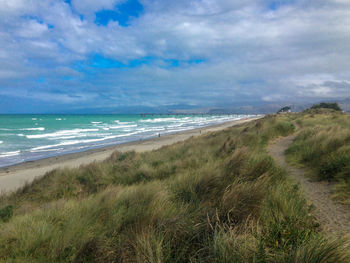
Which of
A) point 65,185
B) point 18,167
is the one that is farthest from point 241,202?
point 18,167

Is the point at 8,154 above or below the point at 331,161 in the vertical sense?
above

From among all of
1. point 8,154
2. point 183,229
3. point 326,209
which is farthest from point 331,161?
point 8,154

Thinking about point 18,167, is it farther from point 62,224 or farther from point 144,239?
point 144,239

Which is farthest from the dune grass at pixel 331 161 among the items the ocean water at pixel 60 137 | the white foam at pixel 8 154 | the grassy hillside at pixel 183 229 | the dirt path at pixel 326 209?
the white foam at pixel 8 154

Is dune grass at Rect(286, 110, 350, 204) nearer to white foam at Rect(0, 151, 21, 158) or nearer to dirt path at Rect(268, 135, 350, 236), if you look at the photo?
dirt path at Rect(268, 135, 350, 236)

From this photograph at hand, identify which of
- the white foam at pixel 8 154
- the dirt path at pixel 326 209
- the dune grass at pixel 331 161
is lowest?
the dirt path at pixel 326 209

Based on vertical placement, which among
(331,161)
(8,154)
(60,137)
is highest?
(60,137)

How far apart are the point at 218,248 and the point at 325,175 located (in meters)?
4.93

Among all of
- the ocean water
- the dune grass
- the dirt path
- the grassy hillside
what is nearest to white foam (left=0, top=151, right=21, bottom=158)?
the ocean water

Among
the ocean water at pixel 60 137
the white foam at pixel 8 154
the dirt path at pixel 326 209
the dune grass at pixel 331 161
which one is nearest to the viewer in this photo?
the dirt path at pixel 326 209

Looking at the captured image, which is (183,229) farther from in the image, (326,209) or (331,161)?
(331,161)

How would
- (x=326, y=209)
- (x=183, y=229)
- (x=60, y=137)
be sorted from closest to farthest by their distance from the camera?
1. (x=183, y=229)
2. (x=326, y=209)
3. (x=60, y=137)

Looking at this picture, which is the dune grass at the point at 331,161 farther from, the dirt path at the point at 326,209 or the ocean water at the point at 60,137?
the ocean water at the point at 60,137

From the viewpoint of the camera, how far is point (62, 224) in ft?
12.9
